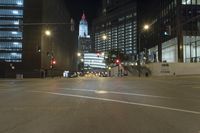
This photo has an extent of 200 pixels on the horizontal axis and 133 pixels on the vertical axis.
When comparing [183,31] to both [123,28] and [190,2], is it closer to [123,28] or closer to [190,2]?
[190,2]

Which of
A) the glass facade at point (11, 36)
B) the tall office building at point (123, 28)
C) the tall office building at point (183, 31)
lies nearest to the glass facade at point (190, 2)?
the tall office building at point (183, 31)

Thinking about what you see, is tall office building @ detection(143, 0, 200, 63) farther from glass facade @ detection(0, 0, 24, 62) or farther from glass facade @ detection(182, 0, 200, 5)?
glass facade @ detection(0, 0, 24, 62)

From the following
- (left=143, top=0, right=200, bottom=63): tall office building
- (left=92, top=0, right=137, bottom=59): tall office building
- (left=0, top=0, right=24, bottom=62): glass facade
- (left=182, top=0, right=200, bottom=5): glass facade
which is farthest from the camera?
A: (left=92, top=0, right=137, bottom=59): tall office building

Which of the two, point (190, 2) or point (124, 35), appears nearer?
point (190, 2)

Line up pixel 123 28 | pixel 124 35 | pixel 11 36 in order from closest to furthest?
1. pixel 11 36
2. pixel 123 28
3. pixel 124 35

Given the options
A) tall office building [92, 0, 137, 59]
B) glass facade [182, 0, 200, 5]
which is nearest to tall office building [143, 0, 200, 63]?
glass facade [182, 0, 200, 5]

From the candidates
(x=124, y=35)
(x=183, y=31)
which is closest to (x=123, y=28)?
(x=124, y=35)

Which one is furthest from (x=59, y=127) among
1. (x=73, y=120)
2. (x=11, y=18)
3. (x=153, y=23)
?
(x=11, y=18)

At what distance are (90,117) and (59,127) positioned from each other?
7.89ft

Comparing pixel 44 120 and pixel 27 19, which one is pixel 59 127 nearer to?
pixel 44 120

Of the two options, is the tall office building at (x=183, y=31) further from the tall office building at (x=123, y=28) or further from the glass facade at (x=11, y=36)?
the tall office building at (x=123, y=28)

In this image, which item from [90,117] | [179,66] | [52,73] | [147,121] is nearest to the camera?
[147,121]

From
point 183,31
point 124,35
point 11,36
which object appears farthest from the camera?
point 124,35

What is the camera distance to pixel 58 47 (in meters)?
172
